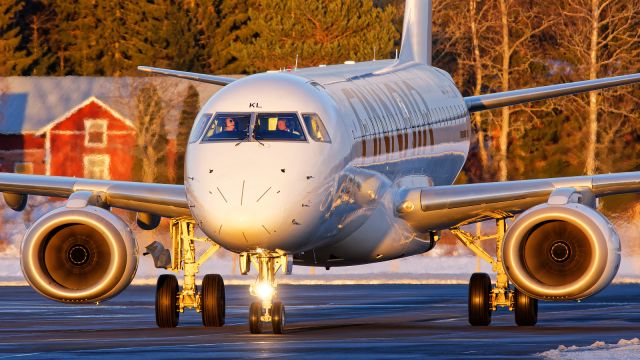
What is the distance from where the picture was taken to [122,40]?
121 m

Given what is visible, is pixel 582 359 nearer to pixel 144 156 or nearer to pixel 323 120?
pixel 323 120

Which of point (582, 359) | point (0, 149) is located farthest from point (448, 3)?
point (582, 359)

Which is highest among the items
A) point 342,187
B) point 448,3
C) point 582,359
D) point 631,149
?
point 448,3

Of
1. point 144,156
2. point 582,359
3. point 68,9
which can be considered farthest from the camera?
point 68,9

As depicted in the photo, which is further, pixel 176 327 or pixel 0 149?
pixel 0 149

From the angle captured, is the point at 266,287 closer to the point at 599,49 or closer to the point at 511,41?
the point at 599,49

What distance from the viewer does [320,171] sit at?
26547 millimetres

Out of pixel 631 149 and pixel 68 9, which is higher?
pixel 68 9

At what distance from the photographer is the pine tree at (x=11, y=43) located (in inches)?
4670

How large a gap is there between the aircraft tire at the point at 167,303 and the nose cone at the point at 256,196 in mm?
4368

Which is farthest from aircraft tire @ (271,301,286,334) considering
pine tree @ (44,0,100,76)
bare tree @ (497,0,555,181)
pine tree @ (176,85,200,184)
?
pine tree @ (44,0,100,76)

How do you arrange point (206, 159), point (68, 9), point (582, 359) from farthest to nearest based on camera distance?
point (68, 9) < point (206, 159) < point (582, 359)

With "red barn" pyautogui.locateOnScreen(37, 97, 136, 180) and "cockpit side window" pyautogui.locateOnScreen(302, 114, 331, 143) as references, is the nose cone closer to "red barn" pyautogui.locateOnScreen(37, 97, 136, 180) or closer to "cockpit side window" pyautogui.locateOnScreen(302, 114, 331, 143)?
"cockpit side window" pyautogui.locateOnScreen(302, 114, 331, 143)

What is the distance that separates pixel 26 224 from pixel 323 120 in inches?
1410
